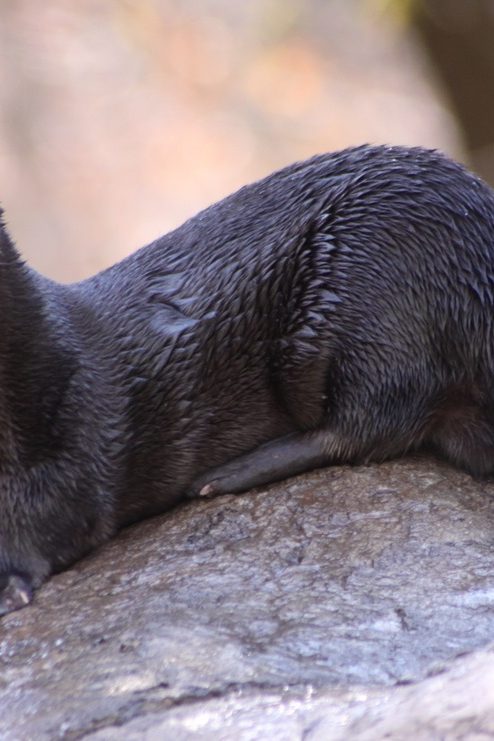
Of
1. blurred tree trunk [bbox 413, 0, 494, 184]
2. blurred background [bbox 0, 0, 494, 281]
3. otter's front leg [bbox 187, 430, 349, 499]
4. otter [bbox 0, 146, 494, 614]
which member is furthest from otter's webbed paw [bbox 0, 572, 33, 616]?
blurred background [bbox 0, 0, 494, 281]

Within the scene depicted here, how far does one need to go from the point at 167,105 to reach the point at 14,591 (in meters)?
5.29

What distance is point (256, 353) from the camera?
9.16 feet

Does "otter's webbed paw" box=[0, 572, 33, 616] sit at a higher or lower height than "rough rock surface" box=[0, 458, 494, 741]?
higher

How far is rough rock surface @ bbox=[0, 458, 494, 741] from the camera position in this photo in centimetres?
176

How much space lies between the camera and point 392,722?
1604mm

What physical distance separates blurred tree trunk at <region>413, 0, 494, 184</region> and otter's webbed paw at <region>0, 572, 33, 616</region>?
2.73m

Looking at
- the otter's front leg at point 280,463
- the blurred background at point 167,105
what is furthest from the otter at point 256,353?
the blurred background at point 167,105

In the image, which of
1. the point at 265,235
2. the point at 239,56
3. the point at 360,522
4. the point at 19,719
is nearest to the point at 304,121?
the point at 239,56

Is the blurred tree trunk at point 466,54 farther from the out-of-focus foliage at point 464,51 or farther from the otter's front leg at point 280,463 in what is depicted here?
the otter's front leg at point 280,463

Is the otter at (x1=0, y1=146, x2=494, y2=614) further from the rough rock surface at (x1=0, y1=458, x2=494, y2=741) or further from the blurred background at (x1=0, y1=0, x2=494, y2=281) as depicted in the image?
the blurred background at (x1=0, y1=0, x2=494, y2=281)

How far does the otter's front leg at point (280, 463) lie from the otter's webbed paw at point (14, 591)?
462 mm

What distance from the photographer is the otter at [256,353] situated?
2.62 m

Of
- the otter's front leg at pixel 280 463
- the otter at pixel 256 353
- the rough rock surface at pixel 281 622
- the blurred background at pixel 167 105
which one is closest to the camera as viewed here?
the rough rock surface at pixel 281 622

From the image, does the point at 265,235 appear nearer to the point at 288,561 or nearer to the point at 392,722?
the point at 288,561
